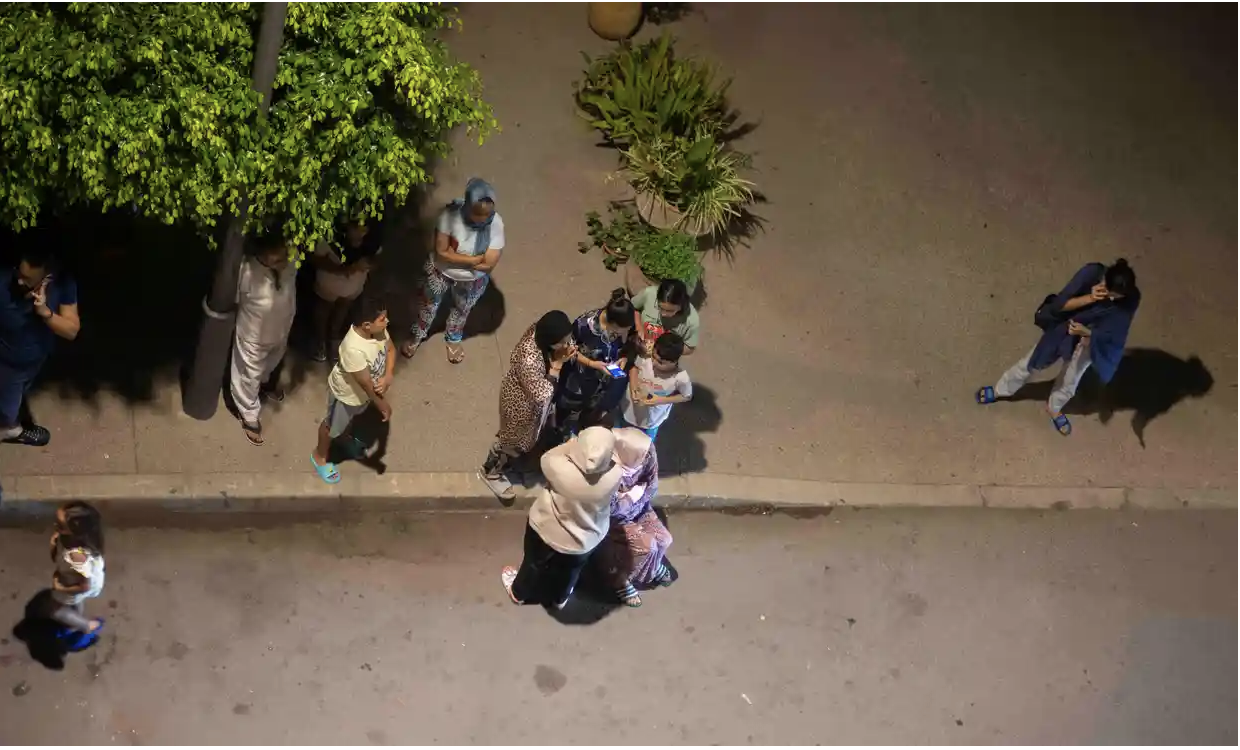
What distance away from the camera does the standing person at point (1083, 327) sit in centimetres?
788

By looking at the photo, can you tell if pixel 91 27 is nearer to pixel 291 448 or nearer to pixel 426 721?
pixel 291 448

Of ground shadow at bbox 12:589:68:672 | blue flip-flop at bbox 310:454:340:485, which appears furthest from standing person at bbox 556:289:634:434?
ground shadow at bbox 12:589:68:672

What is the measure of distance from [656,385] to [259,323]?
2313 millimetres

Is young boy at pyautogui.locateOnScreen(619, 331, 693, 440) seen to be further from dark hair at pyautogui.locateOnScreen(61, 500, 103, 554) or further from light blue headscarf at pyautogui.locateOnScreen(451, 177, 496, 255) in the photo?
dark hair at pyautogui.locateOnScreen(61, 500, 103, 554)

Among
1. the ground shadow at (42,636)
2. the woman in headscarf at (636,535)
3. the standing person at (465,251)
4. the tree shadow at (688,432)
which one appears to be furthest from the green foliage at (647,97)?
the ground shadow at (42,636)

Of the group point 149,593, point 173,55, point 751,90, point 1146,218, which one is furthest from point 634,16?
point 149,593

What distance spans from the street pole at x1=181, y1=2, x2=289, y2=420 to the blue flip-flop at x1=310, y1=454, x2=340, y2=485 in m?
0.79

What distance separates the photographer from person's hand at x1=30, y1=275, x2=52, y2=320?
6.51 metres

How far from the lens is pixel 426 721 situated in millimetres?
7246

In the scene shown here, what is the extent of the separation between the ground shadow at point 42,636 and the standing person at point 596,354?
3.22 metres

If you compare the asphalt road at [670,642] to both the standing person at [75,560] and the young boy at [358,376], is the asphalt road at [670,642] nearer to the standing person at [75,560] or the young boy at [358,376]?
the standing person at [75,560]

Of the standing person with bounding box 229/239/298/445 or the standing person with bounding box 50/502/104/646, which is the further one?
the standing person with bounding box 229/239/298/445

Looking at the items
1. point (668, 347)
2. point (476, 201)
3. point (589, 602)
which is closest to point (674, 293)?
point (668, 347)

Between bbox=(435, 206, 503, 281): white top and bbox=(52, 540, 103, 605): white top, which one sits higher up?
bbox=(435, 206, 503, 281): white top
